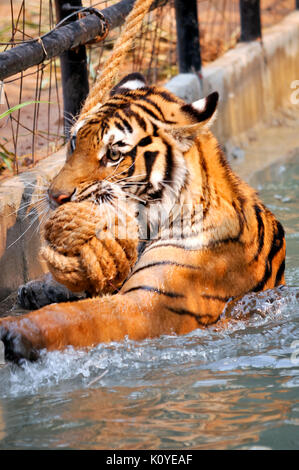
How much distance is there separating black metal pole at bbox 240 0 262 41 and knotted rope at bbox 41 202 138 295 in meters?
4.35

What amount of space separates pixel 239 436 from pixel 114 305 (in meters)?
0.74

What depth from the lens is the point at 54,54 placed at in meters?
3.77

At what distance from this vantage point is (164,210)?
9.87 feet

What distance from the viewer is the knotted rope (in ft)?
9.30

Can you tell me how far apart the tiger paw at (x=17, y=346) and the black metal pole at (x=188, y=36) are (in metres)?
3.51

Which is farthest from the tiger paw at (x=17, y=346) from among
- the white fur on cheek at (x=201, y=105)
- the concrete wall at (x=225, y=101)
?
the white fur on cheek at (x=201, y=105)

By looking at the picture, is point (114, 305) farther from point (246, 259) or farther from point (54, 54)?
point (54, 54)

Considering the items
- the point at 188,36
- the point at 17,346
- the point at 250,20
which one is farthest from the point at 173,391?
the point at 250,20

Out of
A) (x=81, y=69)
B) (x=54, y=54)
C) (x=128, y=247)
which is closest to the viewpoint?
(x=128, y=247)

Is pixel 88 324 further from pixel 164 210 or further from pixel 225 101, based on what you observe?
pixel 225 101

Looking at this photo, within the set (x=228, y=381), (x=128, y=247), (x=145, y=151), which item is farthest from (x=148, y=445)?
(x=145, y=151)

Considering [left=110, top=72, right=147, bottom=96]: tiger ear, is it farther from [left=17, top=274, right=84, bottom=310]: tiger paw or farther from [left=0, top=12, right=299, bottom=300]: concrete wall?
[left=17, top=274, right=84, bottom=310]: tiger paw

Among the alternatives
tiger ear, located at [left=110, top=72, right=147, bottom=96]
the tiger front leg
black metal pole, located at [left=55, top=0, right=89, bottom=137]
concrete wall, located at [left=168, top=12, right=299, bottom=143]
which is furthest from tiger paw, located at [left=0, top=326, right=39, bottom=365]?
concrete wall, located at [left=168, top=12, right=299, bottom=143]

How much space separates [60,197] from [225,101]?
3.58m
